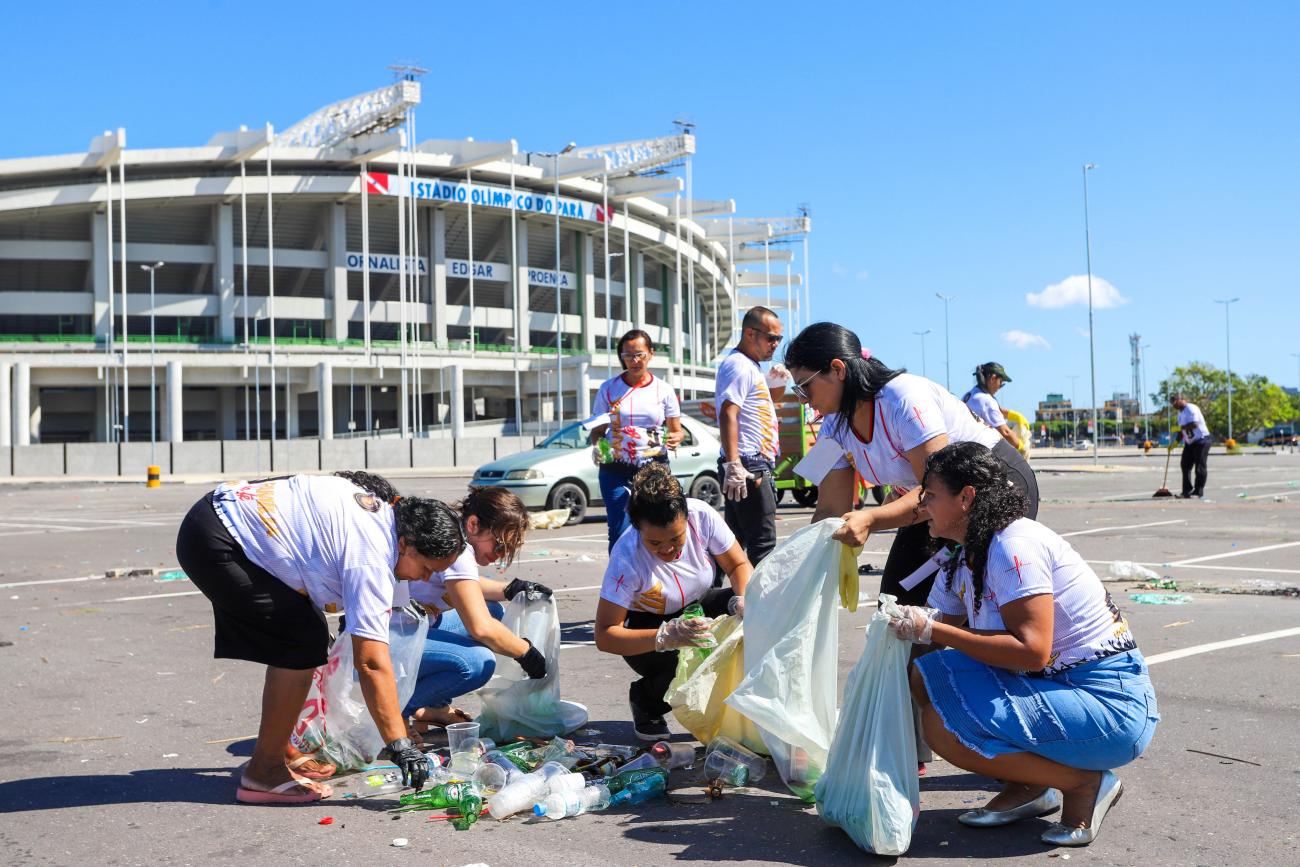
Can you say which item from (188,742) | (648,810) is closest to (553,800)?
(648,810)

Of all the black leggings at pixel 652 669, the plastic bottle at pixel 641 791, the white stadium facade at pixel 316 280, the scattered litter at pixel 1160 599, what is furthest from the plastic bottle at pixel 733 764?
the white stadium facade at pixel 316 280

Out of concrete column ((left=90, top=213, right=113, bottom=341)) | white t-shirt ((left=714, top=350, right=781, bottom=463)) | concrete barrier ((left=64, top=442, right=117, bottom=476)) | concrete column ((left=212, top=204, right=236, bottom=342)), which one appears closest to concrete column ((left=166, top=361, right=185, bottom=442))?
concrete column ((left=212, top=204, right=236, bottom=342))

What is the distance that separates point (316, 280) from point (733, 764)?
63.8 meters

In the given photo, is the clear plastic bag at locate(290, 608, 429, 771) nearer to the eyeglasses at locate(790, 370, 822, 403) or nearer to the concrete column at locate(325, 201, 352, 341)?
the eyeglasses at locate(790, 370, 822, 403)

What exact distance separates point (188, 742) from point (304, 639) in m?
1.39

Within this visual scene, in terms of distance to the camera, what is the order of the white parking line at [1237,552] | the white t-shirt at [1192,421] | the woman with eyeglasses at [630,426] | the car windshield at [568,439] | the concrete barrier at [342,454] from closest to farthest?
the woman with eyeglasses at [630,426]
the white parking line at [1237,552]
the car windshield at [568,439]
the white t-shirt at [1192,421]
the concrete barrier at [342,454]

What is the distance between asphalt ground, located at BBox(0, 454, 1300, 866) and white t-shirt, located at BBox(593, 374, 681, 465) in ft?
4.29

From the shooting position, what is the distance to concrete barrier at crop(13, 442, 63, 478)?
42.6 meters

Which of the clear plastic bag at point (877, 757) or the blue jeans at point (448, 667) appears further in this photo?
the blue jeans at point (448, 667)

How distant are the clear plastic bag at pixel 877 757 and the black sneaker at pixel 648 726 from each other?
1312 mm

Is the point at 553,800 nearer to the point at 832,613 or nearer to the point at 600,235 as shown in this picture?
the point at 832,613

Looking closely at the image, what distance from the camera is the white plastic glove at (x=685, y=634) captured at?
4609 millimetres

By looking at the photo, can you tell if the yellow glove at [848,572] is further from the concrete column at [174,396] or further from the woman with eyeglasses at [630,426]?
the concrete column at [174,396]

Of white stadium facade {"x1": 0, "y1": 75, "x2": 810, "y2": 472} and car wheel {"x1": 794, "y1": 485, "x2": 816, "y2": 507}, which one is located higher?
white stadium facade {"x1": 0, "y1": 75, "x2": 810, "y2": 472}
